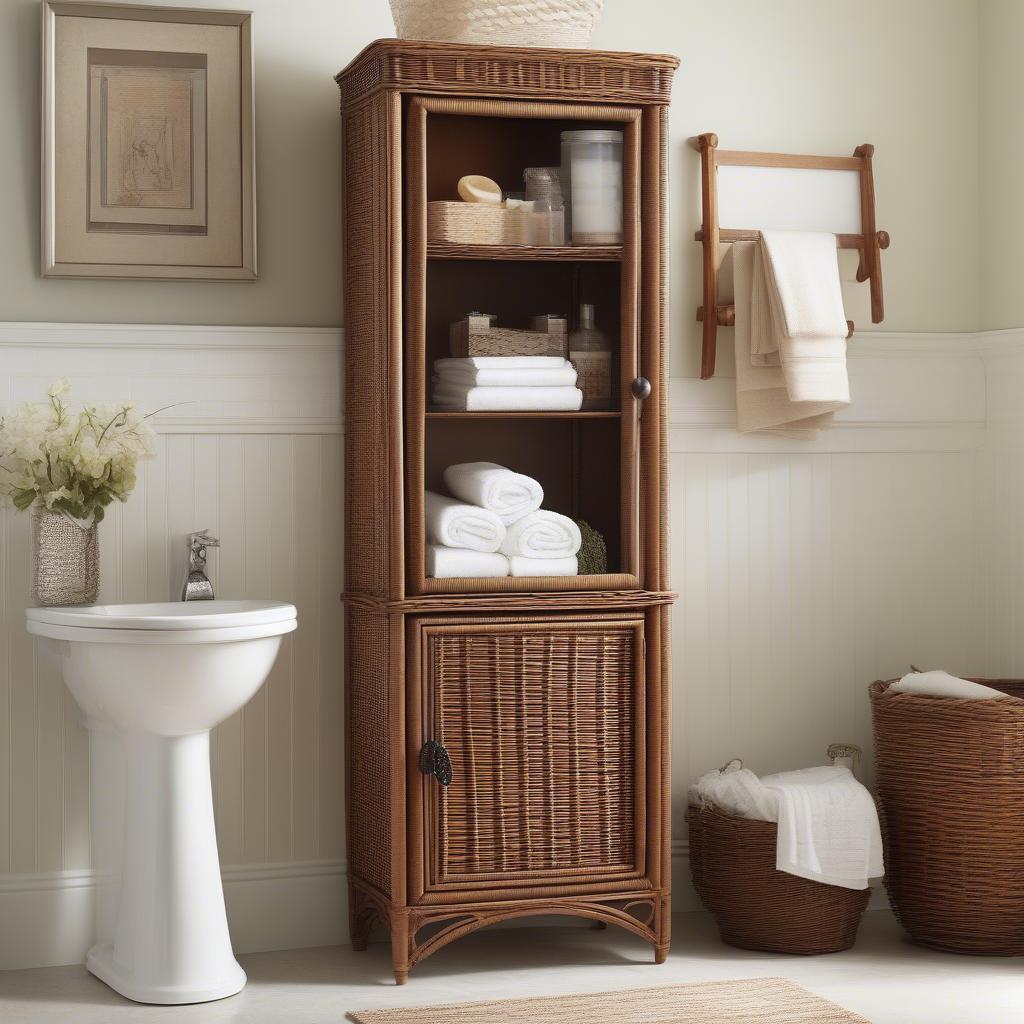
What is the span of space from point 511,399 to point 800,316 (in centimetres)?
69

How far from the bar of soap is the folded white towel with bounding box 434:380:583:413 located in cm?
35

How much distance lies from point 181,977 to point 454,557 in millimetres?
887

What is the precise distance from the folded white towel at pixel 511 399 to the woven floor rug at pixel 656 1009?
1076 mm

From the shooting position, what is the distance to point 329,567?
3016mm

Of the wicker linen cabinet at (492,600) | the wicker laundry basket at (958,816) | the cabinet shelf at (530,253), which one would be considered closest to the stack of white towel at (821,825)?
the wicker laundry basket at (958,816)

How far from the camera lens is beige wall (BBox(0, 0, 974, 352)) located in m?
2.87

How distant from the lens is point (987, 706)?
281 centimetres

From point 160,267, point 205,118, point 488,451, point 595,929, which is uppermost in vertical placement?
point 205,118

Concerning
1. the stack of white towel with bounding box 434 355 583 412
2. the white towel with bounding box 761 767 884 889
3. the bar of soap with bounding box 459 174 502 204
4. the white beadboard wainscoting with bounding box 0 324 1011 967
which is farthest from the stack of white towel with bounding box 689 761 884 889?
the bar of soap with bounding box 459 174 502 204

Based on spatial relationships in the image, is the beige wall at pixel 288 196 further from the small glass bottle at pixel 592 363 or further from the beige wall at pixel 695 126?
the small glass bottle at pixel 592 363

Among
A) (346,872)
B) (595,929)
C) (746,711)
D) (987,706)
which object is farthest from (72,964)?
(987,706)

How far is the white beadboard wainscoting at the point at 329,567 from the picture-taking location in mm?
2873

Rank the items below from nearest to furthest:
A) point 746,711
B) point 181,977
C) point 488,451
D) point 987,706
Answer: point 181,977
point 987,706
point 488,451
point 746,711

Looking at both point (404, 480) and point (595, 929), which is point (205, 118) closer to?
point (404, 480)
